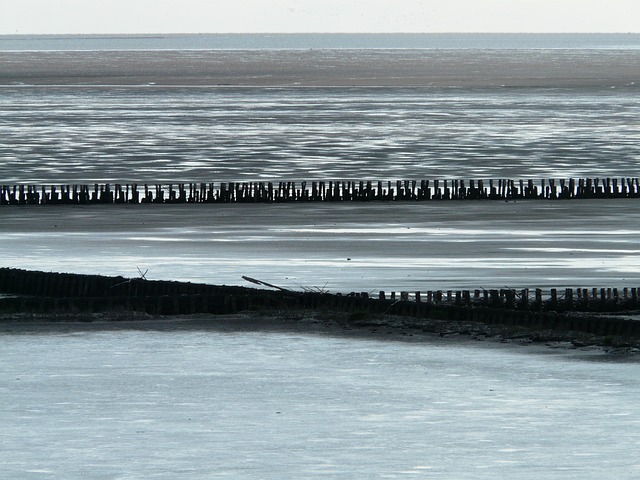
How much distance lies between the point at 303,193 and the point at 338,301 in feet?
73.4

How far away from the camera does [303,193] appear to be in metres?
46.0

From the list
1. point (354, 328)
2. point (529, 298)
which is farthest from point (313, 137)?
point (354, 328)

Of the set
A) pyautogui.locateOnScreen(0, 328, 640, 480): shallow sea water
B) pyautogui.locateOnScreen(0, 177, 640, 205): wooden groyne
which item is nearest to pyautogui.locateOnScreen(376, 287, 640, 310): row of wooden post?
pyautogui.locateOnScreen(0, 328, 640, 480): shallow sea water

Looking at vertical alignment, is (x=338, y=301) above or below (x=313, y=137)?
below

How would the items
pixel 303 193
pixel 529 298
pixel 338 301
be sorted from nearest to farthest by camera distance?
pixel 338 301
pixel 529 298
pixel 303 193

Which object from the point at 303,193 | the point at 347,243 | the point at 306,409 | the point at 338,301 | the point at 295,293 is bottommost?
the point at 306,409

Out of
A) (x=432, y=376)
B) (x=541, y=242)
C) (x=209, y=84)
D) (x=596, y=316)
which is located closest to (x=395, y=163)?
(x=541, y=242)

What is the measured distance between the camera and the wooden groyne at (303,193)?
147ft

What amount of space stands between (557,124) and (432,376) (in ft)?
243

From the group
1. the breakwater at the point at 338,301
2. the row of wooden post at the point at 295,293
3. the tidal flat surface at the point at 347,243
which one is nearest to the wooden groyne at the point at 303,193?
the tidal flat surface at the point at 347,243

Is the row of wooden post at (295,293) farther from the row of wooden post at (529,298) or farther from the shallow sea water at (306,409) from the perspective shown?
the shallow sea water at (306,409)

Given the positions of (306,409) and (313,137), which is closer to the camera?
(306,409)

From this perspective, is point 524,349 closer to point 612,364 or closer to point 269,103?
point 612,364

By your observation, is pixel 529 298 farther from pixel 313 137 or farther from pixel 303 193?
pixel 313 137
